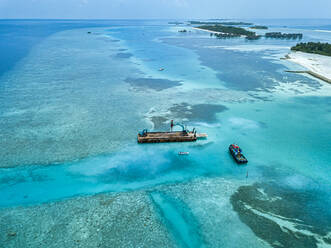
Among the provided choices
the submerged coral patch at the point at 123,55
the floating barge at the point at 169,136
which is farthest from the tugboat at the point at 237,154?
the submerged coral patch at the point at 123,55

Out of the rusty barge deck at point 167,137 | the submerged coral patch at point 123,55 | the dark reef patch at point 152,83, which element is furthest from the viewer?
the submerged coral patch at point 123,55

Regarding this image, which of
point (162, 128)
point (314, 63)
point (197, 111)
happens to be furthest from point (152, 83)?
point (314, 63)

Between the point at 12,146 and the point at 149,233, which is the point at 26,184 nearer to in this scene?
the point at 12,146

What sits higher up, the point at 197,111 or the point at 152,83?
the point at 152,83

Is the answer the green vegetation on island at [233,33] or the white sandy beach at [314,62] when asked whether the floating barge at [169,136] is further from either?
the green vegetation on island at [233,33]

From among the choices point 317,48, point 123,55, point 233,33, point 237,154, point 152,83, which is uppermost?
point 233,33

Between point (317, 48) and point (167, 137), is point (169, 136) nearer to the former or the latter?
point (167, 137)

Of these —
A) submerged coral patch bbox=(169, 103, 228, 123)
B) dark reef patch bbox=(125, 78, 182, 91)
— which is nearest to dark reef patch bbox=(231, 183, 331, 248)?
submerged coral patch bbox=(169, 103, 228, 123)
